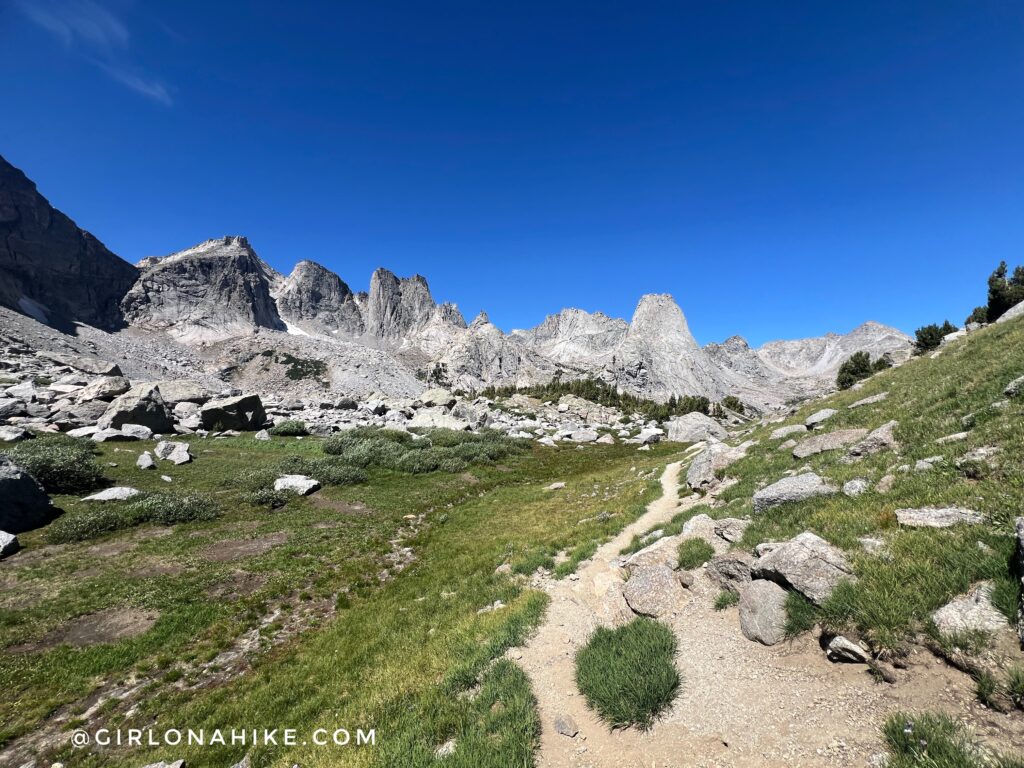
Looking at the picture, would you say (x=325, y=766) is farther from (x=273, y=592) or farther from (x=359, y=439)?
(x=359, y=439)

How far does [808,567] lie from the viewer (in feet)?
23.3

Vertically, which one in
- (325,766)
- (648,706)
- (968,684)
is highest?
(968,684)

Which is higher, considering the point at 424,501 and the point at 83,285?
the point at 83,285

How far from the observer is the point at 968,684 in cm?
470

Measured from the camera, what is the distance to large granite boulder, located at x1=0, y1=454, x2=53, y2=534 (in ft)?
57.8

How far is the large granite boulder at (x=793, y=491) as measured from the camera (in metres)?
10.9

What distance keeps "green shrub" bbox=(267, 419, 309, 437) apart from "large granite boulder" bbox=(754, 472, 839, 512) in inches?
1946

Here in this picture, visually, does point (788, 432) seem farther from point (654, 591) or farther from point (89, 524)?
point (89, 524)

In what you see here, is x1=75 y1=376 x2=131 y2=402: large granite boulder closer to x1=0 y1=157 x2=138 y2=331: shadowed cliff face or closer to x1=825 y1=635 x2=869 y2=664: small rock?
x1=825 y1=635 x2=869 y2=664: small rock

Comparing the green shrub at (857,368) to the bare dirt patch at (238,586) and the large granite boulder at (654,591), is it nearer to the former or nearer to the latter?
the large granite boulder at (654,591)

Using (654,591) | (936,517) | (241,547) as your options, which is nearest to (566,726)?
(654,591)

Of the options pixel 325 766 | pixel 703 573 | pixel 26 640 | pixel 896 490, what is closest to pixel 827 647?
pixel 703 573

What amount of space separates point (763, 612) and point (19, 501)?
2999 centimetres

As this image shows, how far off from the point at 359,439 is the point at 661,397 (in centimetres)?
17293
